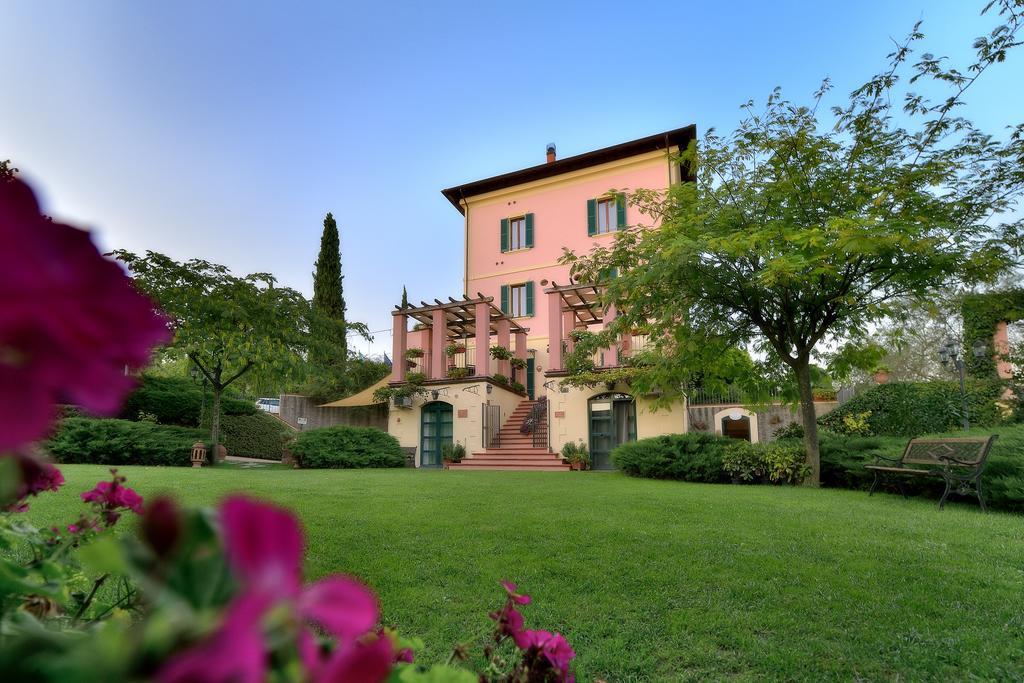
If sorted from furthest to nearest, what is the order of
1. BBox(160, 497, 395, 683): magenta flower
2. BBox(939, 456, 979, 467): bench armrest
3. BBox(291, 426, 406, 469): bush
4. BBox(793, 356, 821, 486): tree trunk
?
1. BBox(291, 426, 406, 469): bush
2. BBox(793, 356, 821, 486): tree trunk
3. BBox(939, 456, 979, 467): bench armrest
4. BBox(160, 497, 395, 683): magenta flower

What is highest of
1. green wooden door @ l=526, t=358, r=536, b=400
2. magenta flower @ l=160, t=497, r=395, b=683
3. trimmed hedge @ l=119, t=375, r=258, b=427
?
green wooden door @ l=526, t=358, r=536, b=400

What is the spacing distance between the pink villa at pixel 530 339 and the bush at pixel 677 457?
2.02 m

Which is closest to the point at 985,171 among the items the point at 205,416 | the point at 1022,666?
the point at 1022,666

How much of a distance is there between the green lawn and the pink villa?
28.1 ft

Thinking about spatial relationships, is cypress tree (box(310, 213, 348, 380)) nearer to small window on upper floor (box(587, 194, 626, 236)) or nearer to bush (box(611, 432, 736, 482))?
small window on upper floor (box(587, 194, 626, 236))

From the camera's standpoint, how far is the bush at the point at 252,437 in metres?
18.7

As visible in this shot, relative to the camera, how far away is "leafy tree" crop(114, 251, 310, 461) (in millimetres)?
12766

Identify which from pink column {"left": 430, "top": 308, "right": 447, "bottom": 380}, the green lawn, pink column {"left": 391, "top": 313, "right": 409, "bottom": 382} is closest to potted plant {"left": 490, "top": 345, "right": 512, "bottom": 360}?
pink column {"left": 430, "top": 308, "right": 447, "bottom": 380}

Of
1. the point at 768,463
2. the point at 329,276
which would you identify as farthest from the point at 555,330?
the point at 329,276

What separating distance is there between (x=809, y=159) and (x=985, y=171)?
7.83 ft

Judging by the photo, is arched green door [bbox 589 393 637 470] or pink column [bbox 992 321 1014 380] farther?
pink column [bbox 992 321 1014 380]

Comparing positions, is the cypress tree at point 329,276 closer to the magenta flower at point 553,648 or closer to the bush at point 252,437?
the bush at point 252,437

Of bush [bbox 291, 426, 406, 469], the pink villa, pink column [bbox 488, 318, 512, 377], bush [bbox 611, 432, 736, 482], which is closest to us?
bush [bbox 611, 432, 736, 482]

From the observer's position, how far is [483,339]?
17625 millimetres
